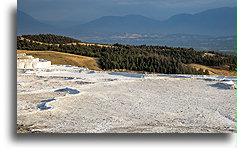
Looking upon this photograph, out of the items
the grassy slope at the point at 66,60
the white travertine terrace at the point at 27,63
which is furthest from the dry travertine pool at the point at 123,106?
the grassy slope at the point at 66,60

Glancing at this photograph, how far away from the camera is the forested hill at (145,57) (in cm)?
1153

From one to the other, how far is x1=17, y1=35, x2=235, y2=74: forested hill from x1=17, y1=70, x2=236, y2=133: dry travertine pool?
3354mm

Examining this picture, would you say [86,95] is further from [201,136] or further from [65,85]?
[201,136]

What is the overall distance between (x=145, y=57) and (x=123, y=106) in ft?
21.9

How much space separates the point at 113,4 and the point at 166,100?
8.77 ft

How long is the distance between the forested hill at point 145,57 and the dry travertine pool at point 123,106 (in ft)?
11.0

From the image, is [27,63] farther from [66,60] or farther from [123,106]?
[123,106]

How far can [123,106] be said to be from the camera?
5.79 m

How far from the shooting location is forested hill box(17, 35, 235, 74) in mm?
11531

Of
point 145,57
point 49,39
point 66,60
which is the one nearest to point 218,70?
point 145,57

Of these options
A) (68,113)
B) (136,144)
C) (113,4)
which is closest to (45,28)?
(113,4)

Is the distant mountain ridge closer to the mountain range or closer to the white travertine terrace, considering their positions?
the mountain range

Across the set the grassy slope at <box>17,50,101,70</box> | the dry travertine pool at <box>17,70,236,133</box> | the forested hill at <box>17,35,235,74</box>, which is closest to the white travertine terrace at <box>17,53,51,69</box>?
the dry travertine pool at <box>17,70,236,133</box>

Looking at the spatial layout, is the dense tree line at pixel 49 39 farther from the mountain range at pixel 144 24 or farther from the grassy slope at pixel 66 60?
the mountain range at pixel 144 24
